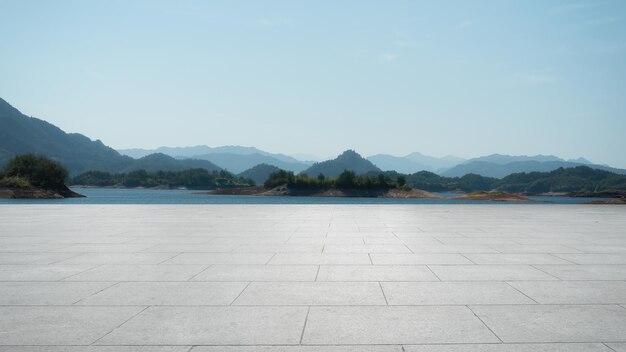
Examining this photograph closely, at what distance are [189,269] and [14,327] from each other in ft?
12.7

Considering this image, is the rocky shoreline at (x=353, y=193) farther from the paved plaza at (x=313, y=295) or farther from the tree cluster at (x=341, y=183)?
the paved plaza at (x=313, y=295)

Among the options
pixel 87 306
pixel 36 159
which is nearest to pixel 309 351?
pixel 87 306

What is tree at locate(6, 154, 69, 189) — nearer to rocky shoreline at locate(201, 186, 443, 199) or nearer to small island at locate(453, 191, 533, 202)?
rocky shoreline at locate(201, 186, 443, 199)

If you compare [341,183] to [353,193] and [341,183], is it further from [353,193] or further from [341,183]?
[353,193]

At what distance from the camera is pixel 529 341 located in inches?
208

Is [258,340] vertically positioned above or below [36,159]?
Result: below

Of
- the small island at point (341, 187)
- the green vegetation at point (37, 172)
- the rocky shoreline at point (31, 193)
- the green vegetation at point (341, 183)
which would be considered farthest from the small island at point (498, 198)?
the green vegetation at point (37, 172)

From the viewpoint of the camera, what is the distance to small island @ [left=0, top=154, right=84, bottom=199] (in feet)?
324

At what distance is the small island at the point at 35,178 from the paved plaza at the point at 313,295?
101879 mm

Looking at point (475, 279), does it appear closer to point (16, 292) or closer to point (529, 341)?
point (529, 341)

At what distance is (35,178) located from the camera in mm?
109625

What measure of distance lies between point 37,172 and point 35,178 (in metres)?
1.87

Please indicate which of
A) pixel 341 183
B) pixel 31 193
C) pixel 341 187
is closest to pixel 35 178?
pixel 31 193

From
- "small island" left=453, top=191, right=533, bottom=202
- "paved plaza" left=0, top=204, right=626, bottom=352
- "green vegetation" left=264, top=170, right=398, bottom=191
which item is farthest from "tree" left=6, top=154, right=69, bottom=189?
"paved plaza" left=0, top=204, right=626, bottom=352
